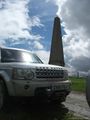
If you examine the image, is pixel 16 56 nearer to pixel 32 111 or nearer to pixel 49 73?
pixel 49 73

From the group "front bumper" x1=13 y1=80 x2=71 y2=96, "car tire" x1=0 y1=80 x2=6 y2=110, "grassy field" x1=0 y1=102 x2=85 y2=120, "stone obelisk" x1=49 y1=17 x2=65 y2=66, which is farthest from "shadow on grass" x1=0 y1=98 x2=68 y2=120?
"stone obelisk" x1=49 y1=17 x2=65 y2=66

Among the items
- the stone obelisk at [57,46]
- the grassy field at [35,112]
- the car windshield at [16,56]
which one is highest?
the stone obelisk at [57,46]

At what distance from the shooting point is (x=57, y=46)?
104 ft

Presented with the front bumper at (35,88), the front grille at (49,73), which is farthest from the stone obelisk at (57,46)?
the front bumper at (35,88)

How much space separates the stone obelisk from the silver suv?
67.2ft

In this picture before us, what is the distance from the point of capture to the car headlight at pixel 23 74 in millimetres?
8719

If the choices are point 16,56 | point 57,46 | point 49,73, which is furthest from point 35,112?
point 57,46

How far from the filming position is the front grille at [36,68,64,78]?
350 inches

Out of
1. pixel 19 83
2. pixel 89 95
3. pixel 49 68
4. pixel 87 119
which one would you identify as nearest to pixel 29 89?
pixel 19 83

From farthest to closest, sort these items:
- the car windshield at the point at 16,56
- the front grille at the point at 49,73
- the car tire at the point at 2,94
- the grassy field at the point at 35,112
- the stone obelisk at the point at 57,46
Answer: the stone obelisk at the point at 57,46, the car windshield at the point at 16,56, the car tire at the point at 2,94, the front grille at the point at 49,73, the grassy field at the point at 35,112

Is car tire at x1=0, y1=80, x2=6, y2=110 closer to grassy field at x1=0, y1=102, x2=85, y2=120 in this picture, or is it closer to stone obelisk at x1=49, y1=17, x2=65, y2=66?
grassy field at x1=0, y1=102, x2=85, y2=120

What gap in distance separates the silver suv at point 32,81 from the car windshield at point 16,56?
343 millimetres

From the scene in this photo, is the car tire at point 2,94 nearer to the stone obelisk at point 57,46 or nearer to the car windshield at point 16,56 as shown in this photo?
the car windshield at point 16,56

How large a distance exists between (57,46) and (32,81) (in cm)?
2315
